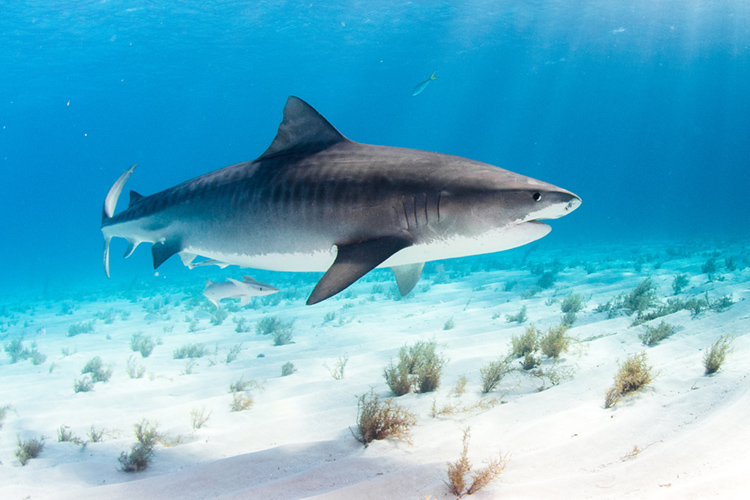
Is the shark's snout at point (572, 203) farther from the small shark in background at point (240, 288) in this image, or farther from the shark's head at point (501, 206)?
the small shark in background at point (240, 288)

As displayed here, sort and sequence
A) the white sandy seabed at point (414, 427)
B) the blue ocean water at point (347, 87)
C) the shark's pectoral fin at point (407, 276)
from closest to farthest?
the white sandy seabed at point (414, 427) < the shark's pectoral fin at point (407, 276) < the blue ocean water at point (347, 87)

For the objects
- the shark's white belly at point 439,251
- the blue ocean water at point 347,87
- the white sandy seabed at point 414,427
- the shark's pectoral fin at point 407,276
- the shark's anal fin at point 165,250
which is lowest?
the white sandy seabed at point 414,427

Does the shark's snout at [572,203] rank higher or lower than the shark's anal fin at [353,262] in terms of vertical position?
higher

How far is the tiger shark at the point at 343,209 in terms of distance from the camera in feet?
8.75

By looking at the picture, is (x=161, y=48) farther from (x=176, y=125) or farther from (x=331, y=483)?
(x=176, y=125)

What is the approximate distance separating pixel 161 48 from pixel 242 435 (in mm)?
50805

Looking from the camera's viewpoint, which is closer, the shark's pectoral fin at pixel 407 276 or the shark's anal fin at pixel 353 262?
the shark's anal fin at pixel 353 262

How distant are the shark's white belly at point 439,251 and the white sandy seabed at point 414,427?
1466mm

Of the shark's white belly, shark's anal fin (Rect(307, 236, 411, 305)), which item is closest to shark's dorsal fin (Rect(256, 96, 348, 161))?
the shark's white belly

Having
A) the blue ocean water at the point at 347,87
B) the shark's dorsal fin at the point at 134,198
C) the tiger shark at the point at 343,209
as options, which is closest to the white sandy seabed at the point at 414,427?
the tiger shark at the point at 343,209

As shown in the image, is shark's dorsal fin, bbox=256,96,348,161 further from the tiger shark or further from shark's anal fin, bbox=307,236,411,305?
shark's anal fin, bbox=307,236,411,305

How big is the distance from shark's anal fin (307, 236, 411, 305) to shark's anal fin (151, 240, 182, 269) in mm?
2628

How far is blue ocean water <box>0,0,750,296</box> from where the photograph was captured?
120 ft

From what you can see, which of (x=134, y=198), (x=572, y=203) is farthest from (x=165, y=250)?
(x=572, y=203)
